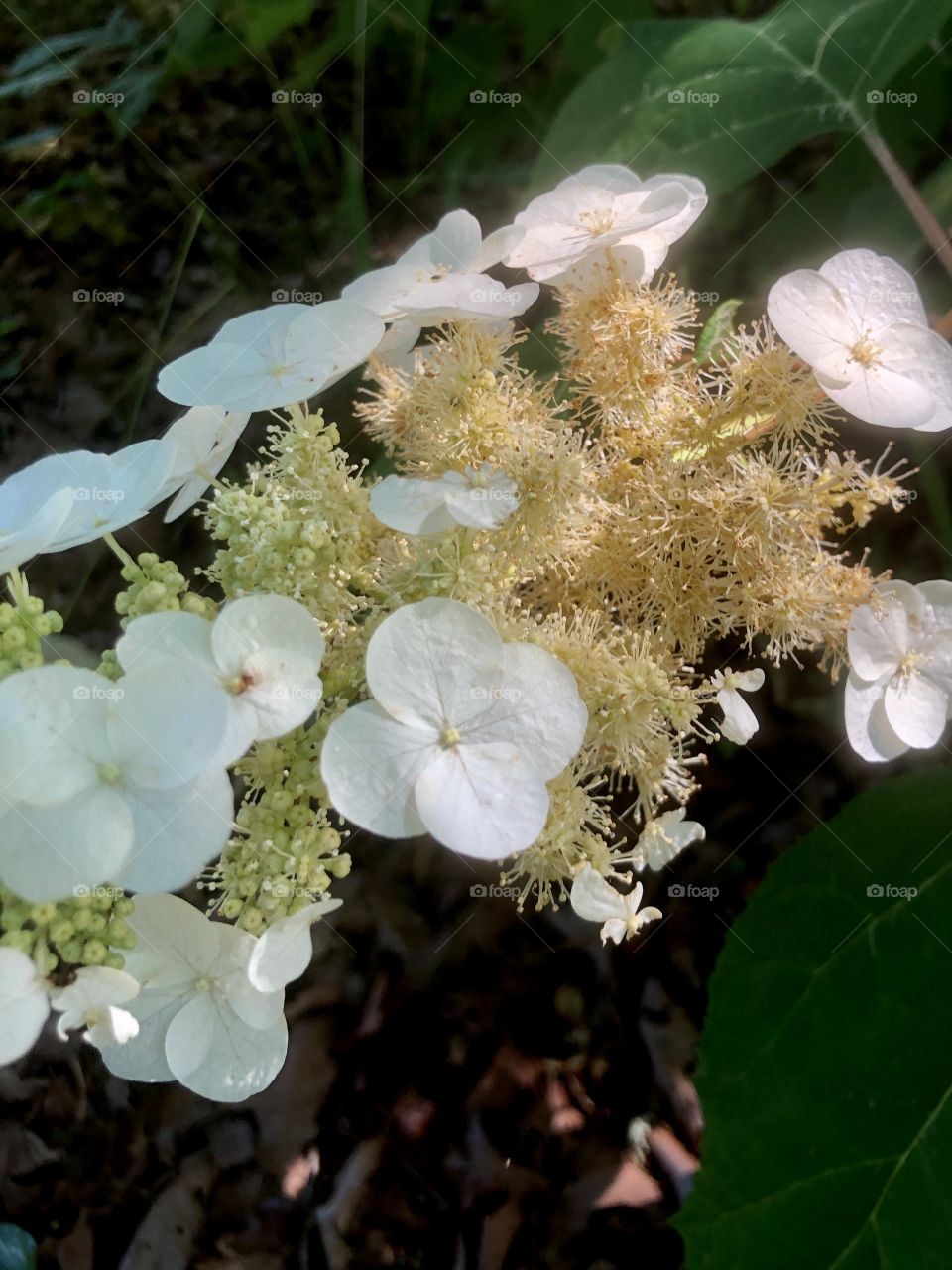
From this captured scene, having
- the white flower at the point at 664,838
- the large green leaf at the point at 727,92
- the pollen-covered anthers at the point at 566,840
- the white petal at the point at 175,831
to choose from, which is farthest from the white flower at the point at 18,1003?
the large green leaf at the point at 727,92

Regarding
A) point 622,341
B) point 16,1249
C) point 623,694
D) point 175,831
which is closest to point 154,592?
point 175,831

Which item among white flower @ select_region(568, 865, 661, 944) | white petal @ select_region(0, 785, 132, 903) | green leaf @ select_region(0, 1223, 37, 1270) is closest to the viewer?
white petal @ select_region(0, 785, 132, 903)

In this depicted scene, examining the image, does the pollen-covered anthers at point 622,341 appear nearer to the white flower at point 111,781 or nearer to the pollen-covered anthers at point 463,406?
the pollen-covered anthers at point 463,406

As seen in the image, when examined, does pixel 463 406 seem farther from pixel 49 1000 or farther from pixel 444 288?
pixel 49 1000

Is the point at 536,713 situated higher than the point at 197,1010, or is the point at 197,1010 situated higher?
the point at 536,713

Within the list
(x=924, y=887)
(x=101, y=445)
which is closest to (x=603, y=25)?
(x=101, y=445)

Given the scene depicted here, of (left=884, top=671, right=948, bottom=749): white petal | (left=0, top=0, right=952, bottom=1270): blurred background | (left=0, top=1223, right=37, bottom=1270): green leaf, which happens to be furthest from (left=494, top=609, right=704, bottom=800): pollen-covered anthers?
(left=0, top=1223, right=37, bottom=1270): green leaf

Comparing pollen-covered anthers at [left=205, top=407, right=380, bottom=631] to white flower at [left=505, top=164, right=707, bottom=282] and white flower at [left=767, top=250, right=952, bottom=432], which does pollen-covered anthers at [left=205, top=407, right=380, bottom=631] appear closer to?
white flower at [left=505, top=164, right=707, bottom=282]

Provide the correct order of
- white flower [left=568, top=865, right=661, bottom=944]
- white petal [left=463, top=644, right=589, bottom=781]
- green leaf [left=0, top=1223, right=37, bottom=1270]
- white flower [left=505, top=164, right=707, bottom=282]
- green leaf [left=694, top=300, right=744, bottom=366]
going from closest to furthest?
white petal [left=463, top=644, right=589, bottom=781]
white flower [left=568, top=865, right=661, bottom=944]
white flower [left=505, top=164, right=707, bottom=282]
green leaf [left=694, top=300, right=744, bottom=366]
green leaf [left=0, top=1223, right=37, bottom=1270]
